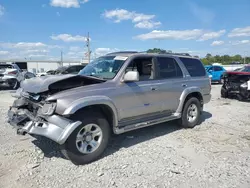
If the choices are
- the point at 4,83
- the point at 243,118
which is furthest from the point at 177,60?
the point at 4,83

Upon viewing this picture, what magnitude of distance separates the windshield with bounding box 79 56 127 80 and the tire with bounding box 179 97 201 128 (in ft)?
7.33

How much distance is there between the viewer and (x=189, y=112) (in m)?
6.11

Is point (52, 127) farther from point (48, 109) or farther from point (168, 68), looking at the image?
point (168, 68)

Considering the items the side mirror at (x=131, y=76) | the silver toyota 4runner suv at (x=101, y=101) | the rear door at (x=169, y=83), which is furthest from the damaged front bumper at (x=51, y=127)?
the rear door at (x=169, y=83)

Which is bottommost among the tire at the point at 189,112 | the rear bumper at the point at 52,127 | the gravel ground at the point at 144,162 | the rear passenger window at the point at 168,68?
the gravel ground at the point at 144,162

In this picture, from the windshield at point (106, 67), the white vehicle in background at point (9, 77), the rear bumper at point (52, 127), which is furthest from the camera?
the white vehicle in background at point (9, 77)

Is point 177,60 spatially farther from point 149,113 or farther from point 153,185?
point 153,185

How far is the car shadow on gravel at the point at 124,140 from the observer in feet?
14.5

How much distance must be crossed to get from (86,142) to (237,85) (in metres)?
8.31

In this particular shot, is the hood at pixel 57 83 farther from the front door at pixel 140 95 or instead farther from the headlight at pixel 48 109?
the front door at pixel 140 95

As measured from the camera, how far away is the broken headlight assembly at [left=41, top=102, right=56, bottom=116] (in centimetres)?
361

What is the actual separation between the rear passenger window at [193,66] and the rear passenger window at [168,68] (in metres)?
0.39

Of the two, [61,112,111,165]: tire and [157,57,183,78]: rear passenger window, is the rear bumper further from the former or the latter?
[157,57,183,78]: rear passenger window

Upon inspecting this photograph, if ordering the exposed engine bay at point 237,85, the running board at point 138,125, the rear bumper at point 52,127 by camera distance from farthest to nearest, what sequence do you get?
1. the exposed engine bay at point 237,85
2. the running board at point 138,125
3. the rear bumper at point 52,127
